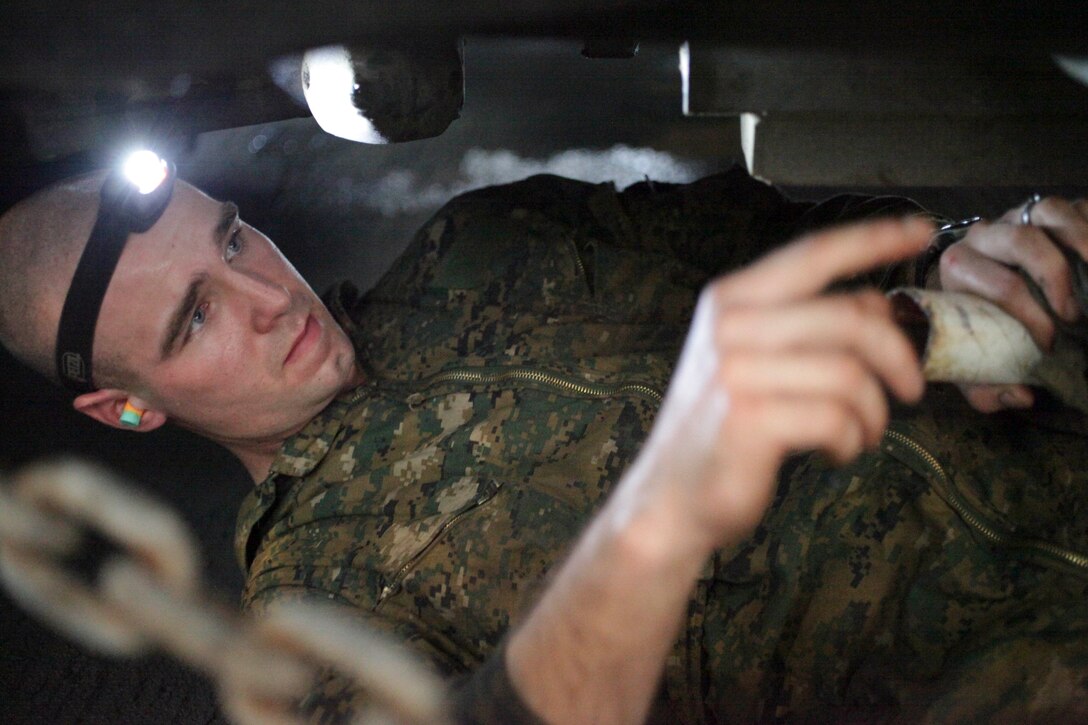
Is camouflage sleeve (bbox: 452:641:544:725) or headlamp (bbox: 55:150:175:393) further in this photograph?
headlamp (bbox: 55:150:175:393)

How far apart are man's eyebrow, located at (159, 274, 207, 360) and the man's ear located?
0.34 ft

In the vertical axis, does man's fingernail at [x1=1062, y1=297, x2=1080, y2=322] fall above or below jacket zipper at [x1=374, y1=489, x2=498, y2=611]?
above

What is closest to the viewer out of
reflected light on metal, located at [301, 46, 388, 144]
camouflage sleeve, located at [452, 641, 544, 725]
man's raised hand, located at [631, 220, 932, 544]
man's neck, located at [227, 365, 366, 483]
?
man's raised hand, located at [631, 220, 932, 544]

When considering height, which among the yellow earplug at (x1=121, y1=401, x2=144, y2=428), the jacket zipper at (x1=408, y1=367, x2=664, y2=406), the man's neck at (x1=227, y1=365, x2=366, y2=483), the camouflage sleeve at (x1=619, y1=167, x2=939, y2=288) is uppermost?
the camouflage sleeve at (x1=619, y1=167, x2=939, y2=288)

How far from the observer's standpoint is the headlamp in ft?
3.46

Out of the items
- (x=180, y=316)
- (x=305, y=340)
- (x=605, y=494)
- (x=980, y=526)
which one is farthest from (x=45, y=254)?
(x=980, y=526)

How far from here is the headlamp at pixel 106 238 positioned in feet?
3.46

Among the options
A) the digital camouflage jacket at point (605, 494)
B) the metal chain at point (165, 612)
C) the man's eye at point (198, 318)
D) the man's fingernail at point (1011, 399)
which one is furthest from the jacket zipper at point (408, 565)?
the man's fingernail at point (1011, 399)

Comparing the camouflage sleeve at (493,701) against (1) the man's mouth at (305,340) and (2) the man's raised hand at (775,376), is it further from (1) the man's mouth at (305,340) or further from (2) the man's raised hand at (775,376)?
(1) the man's mouth at (305,340)

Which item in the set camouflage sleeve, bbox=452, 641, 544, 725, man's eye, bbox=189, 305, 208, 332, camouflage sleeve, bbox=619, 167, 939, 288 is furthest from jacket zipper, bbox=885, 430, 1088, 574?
man's eye, bbox=189, 305, 208, 332

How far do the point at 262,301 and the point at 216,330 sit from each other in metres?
0.06

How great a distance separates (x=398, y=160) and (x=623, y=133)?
605 millimetres

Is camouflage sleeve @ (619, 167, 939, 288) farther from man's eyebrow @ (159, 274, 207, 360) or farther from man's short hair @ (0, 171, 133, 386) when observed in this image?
man's short hair @ (0, 171, 133, 386)

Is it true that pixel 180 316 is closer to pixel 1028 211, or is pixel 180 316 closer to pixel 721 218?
pixel 721 218
